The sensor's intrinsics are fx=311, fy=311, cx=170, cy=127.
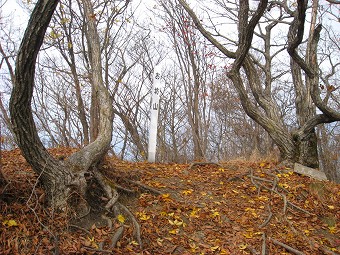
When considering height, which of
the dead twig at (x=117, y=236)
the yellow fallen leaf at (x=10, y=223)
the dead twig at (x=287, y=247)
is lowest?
the dead twig at (x=287, y=247)

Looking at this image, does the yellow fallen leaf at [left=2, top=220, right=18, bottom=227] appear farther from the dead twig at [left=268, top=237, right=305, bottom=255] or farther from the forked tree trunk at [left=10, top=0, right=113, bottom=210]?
the dead twig at [left=268, top=237, right=305, bottom=255]

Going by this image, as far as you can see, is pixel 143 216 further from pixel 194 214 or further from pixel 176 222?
pixel 194 214

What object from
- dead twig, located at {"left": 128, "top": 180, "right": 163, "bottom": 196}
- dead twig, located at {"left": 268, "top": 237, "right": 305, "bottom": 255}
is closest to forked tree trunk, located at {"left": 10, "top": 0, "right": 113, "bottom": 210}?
dead twig, located at {"left": 128, "top": 180, "right": 163, "bottom": 196}

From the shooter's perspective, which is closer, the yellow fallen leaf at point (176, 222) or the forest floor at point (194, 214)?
the forest floor at point (194, 214)

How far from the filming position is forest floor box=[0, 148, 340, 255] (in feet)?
10.7

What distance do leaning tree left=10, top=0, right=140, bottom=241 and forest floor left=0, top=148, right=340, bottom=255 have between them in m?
0.21

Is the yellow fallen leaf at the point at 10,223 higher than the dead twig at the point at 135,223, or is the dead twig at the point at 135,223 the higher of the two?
the yellow fallen leaf at the point at 10,223

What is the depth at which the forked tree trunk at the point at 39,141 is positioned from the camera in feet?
9.73

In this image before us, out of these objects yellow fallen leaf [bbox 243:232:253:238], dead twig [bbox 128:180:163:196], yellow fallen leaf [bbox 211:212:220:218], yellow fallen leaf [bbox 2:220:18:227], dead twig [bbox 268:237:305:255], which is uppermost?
dead twig [bbox 128:180:163:196]

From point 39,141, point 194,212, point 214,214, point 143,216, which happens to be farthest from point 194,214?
point 39,141

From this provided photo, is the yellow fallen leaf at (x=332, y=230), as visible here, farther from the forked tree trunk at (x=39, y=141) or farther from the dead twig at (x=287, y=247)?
the forked tree trunk at (x=39, y=141)

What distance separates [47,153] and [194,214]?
6.94ft

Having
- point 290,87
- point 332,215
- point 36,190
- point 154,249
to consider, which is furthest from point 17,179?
point 290,87

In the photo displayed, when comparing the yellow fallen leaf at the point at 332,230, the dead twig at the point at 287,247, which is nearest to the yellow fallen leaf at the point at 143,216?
the dead twig at the point at 287,247
